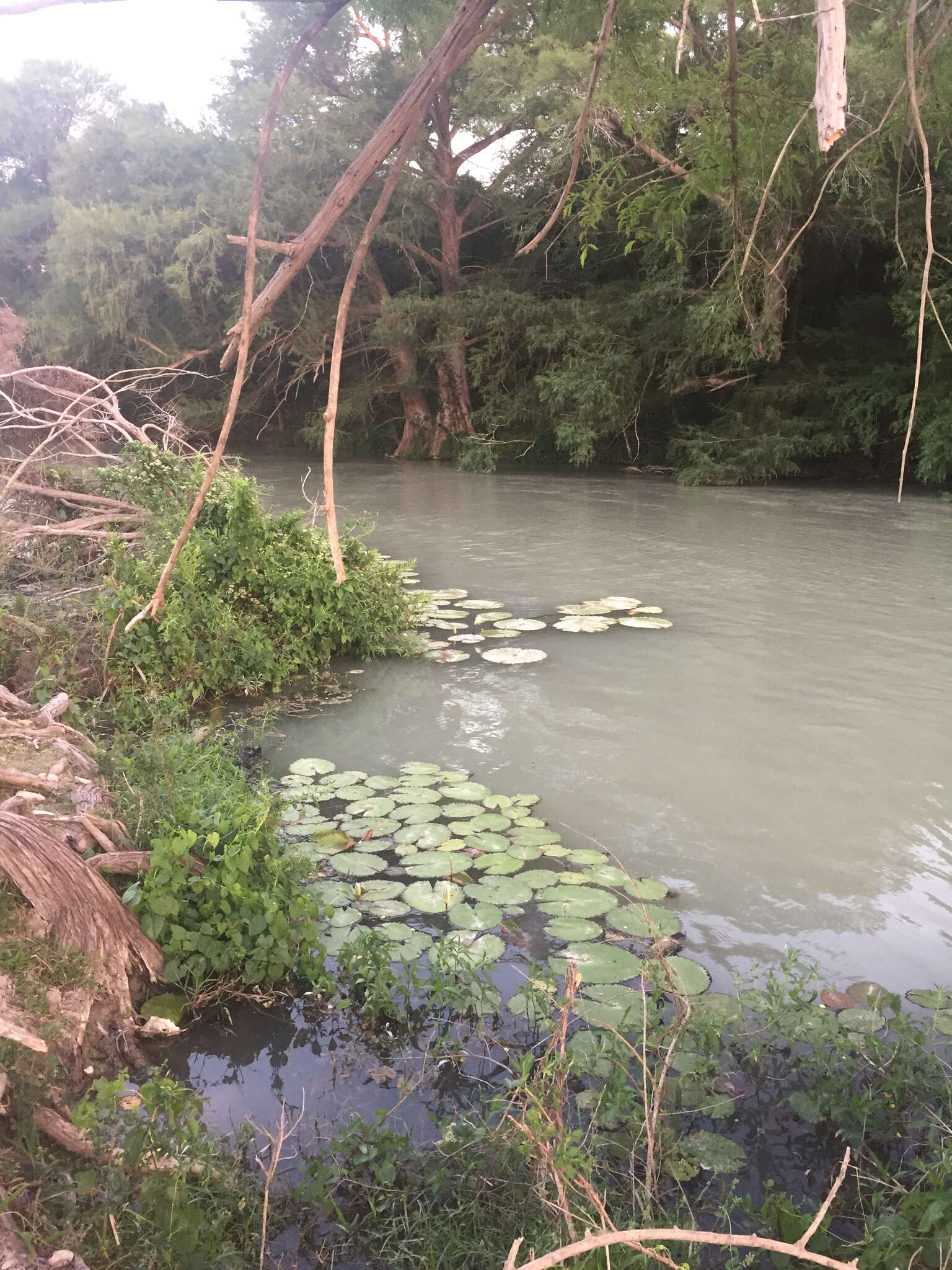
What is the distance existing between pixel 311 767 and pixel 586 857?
4.60 ft

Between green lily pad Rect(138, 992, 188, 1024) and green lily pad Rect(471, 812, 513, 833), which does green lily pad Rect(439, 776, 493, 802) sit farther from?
green lily pad Rect(138, 992, 188, 1024)

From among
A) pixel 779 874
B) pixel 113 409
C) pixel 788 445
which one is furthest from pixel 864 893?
pixel 788 445

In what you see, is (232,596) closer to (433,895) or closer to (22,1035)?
(433,895)

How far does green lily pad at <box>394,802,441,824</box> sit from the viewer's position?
3.63m

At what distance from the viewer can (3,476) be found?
6.12m

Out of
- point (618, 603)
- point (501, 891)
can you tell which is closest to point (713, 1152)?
point (501, 891)

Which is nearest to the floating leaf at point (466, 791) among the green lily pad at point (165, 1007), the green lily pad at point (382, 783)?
the green lily pad at point (382, 783)

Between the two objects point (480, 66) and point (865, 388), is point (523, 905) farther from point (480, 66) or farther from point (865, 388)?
point (480, 66)

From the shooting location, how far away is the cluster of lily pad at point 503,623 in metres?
5.88

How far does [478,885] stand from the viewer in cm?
316

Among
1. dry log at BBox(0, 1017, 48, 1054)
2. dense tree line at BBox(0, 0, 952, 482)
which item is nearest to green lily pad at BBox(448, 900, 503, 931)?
dry log at BBox(0, 1017, 48, 1054)

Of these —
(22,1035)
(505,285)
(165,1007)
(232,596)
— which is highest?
(505,285)

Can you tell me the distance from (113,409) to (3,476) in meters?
0.81

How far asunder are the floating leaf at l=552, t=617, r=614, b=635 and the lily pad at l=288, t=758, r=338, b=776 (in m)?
2.51
